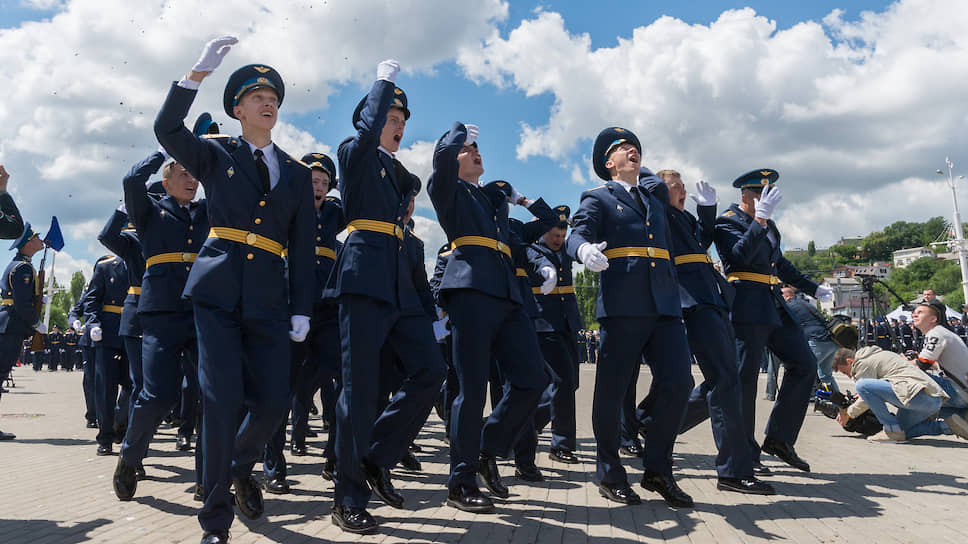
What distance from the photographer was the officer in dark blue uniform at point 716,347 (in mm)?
4859

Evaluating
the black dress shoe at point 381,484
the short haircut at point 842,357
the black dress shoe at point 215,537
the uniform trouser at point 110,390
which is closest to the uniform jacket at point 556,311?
the black dress shoe at point 381,484

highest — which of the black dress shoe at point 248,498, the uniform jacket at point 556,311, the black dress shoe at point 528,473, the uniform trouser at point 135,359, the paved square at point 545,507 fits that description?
the uniform jacket at point 556,311

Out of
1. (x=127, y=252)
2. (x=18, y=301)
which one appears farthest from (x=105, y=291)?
(x=127, y=252)

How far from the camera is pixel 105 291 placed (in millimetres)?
7871

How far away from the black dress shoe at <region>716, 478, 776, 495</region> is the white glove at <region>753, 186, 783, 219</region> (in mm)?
2037

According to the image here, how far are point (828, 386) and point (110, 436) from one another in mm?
10461

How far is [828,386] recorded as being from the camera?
11.3m

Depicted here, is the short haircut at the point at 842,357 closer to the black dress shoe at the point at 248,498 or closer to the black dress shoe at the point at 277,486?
the black dress shoe at the point at 277,486

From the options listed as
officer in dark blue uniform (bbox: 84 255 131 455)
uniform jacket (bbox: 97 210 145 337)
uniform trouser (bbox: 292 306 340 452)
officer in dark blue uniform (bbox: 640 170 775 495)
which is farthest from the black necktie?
officer in dark blue uniform (bbox: 84 255 131 455)

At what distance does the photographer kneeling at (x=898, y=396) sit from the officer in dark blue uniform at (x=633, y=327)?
4708mm

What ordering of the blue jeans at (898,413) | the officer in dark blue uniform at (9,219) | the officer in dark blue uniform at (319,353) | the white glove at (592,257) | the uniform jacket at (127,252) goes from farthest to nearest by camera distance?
the blue jeans at (898,413), the uniform jacket at (127,252), the officer in dark blue uniform at (319,353), the officer in dark blue uniform at (9,219), the white glove at (592,257)

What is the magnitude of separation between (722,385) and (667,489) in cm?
88

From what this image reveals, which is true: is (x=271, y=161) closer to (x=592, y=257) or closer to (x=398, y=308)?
(x=398, y=308)

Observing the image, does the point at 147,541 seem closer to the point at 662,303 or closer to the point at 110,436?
the point at 662,303
